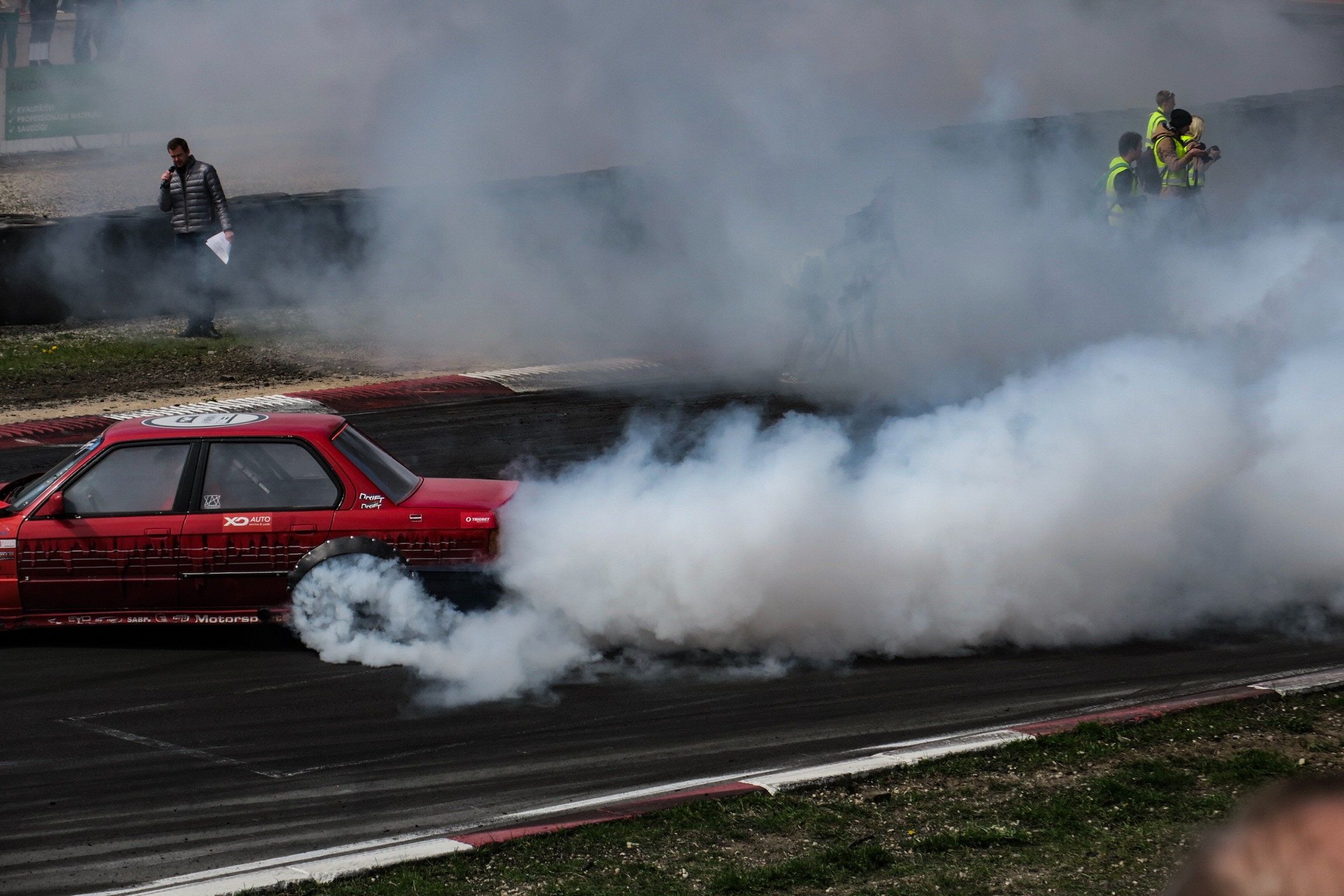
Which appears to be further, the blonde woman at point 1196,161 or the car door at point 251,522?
the blonde woman at point 1196,161

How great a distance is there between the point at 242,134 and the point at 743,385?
54.2ft

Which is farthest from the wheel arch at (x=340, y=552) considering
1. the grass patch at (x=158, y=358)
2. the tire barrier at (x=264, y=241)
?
the tire barrier at (x=264, y=241)

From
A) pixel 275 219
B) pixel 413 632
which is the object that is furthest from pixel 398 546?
pixel 275 219

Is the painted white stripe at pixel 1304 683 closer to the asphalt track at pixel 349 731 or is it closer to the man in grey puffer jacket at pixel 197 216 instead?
the asphalt track at pixel 349 731

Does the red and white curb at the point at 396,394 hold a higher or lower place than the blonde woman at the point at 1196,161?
lower

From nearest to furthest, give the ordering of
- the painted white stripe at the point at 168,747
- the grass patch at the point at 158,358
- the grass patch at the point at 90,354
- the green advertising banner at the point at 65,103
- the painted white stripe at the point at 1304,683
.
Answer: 1. the painted white stripe at the point at 168,747
2. the painted white stripe at the point at 1304,683
3. the grass patch at the point at 158,358
4. the grass patch at the point at 90,354
5. the green advertising banner at the point at 65,103

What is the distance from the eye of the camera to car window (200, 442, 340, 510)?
7.03m

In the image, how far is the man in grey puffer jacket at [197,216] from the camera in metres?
14.0

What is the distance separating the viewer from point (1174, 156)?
13938mm

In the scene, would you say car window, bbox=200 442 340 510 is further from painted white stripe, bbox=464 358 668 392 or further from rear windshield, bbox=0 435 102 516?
painted white stripe, bbox=464 358 668 392

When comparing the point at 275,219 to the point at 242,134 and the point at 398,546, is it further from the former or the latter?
the point at 242,134

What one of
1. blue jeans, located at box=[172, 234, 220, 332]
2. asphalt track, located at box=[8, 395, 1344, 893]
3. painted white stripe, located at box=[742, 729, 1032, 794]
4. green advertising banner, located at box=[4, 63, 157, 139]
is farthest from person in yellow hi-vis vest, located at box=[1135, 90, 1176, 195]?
green advertising banner, located at box=[4, 63, 157, 139]

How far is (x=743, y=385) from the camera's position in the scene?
12.8 m

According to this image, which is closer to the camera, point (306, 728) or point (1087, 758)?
point (1087, 758)
